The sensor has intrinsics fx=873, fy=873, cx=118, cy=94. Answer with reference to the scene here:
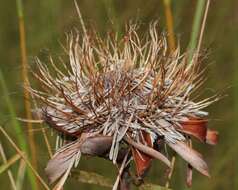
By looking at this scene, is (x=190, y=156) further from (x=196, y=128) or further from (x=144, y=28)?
(x=144, y=28)

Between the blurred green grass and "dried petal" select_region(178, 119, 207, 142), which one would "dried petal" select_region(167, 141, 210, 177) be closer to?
"dried petal" select_region(178, 119, 207, 142)

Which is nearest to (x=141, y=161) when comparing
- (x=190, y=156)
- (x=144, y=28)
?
(x=190, y=156)

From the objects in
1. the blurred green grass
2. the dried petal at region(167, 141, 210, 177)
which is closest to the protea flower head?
the dried petal at region(167, 141, 210, 177)

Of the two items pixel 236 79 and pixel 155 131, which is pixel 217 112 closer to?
pixel 236 79

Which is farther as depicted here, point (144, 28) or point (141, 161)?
point (144, 28)

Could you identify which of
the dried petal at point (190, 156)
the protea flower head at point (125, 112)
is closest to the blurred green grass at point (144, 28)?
the protea flower head at point (125, 112)
